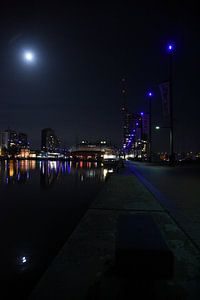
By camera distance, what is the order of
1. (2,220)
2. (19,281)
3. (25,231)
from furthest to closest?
1. (2,220)
2. (25,231)
3. (19,281)

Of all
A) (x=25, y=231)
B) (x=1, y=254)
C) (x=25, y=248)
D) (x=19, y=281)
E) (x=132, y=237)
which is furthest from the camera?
(x=25, y=231)

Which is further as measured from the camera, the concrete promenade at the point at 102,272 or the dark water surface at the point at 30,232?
the dark water surface at the point at 30,232

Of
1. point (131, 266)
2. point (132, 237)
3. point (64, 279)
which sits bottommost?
point (64, 279)

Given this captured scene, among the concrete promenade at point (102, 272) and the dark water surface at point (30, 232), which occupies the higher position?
the concrete promenade at point (102, 272)

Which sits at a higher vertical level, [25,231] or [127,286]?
[127,286]

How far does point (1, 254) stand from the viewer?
8117 millimetres

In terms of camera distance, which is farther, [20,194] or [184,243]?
[20,194]

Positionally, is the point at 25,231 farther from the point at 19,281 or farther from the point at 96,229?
the point at 19,281

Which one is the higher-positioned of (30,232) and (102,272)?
(102,272)

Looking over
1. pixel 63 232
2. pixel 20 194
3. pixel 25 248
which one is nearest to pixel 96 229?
pixel 25 248

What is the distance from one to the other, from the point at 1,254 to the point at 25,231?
2.62m

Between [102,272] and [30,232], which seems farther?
[30,232]

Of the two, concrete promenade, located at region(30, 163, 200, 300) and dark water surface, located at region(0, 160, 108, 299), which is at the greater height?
concrete promenade, located at region(30, 163, 200, 300)

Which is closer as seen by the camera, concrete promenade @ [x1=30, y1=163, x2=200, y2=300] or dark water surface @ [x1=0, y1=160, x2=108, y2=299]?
concrete promenade @ [x1=30, y1=163, x2=200, y2=300]
